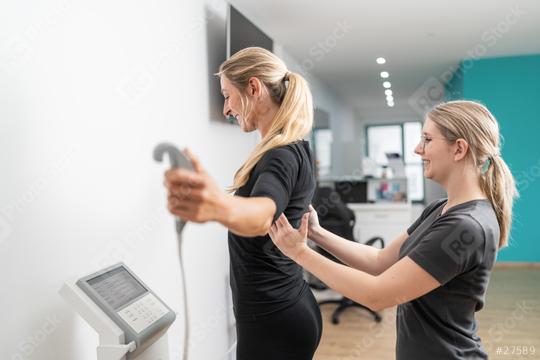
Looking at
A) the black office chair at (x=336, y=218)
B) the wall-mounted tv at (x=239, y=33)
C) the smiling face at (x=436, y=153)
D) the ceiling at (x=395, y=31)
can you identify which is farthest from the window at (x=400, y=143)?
the smiling face at (x=436, y=153)

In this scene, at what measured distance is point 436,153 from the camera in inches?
48.3

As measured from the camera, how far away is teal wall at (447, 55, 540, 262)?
5.91 meters

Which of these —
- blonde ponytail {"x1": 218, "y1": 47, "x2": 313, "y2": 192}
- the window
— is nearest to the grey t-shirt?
blonde ponytail {"x1": 218, "y1": 47, "x2": 313, "y2": 192}

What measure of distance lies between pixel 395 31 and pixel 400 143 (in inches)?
326

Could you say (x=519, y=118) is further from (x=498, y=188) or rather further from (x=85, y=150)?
(x=85, y=150)

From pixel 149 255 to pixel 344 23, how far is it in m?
2.85

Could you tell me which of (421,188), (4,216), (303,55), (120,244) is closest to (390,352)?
(120,244)

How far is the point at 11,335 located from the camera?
4.32 feet

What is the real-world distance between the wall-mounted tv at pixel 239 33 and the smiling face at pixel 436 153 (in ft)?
6.59

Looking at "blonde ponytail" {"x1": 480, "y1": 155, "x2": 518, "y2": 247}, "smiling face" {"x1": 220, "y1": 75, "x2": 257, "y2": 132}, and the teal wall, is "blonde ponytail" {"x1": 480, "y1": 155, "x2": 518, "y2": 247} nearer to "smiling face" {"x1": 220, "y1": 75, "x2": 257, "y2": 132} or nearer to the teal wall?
"smiling face" {"x1": 220, "y1": 75, "x2": 257, "y2": 132}

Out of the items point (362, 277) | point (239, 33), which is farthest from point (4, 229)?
point (239, 33)

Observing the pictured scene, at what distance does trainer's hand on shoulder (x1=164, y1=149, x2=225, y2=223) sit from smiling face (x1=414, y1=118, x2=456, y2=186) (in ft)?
2.42

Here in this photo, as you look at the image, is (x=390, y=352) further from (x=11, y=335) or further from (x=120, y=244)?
(x=11, y=335)

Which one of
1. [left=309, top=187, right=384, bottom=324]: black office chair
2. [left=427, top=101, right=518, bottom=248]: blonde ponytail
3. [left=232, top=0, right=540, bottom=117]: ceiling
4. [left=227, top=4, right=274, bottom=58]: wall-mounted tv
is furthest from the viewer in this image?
[left=309, top=187, right=384, bottom=324]: black office chair
